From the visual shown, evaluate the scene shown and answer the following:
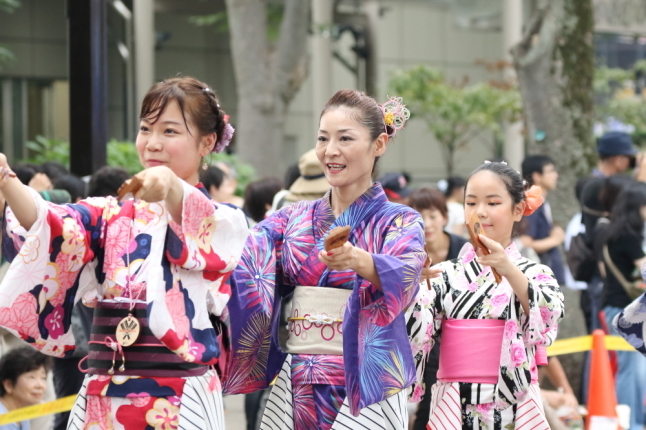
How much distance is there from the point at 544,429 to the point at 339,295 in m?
1.05

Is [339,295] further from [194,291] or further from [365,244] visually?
[194,291]

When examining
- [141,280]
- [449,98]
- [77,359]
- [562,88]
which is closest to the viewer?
[141,280]

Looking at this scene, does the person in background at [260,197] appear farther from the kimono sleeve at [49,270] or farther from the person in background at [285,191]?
the kimono sleeve at [49,270]

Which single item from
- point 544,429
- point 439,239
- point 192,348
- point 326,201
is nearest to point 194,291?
point 192,348

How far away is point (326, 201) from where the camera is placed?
3312 millimetres

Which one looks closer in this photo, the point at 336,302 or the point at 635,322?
the point at 336,302

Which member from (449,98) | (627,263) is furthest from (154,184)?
(449,98)

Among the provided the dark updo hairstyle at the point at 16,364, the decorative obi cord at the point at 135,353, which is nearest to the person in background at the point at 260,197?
the dark updo hairstyle at the point at 16,364

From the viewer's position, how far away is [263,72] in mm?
12445

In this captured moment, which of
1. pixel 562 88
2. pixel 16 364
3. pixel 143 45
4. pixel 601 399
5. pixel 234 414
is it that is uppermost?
pixel 143 45

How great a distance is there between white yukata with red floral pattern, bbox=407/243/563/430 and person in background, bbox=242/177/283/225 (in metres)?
2.62

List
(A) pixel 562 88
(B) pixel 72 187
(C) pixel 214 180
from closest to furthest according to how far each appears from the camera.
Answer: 1. (B) pixel 72 187
2. (C) pixel 214 180
3. (A) pixel 562 88

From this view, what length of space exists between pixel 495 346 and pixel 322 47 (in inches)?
592

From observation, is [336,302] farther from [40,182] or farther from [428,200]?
[40,182]
